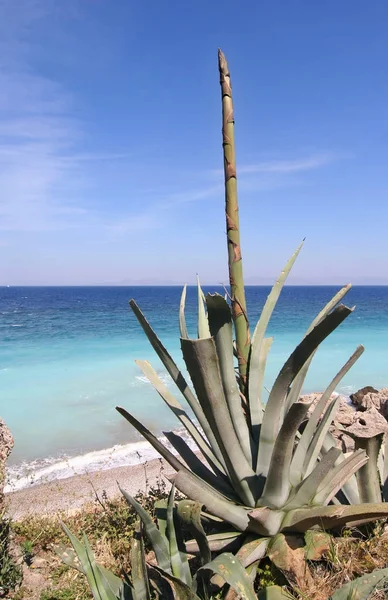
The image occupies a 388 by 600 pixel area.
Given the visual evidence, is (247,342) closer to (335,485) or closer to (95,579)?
(335,485)

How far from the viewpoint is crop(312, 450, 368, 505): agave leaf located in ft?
7.68

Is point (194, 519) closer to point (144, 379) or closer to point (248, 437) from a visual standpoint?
point (248, 437)

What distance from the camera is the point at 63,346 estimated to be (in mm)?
28016

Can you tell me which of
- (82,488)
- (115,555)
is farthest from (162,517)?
(82,488)

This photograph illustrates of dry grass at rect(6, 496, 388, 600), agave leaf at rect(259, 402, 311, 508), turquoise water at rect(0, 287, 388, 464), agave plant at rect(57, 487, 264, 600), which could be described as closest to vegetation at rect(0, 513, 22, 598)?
dry grass at rect(6, 496, 388, 600)

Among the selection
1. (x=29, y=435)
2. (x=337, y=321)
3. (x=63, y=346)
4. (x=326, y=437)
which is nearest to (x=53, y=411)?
(x=29, y=435)

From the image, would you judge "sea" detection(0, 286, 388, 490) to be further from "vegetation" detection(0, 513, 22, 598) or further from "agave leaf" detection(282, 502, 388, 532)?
"agave leaf" detection(282, 502, 388, 532)

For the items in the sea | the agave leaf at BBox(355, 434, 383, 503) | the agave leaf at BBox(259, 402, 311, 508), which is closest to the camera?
the agave leaf at BBox(259, 402, 311, 508)

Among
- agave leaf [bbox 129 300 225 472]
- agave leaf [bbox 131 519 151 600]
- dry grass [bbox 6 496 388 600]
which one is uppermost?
agave leaf [bbox 129 300 225 472]

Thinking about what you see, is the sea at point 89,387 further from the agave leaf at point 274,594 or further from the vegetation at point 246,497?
the agave leaf at point 274,594

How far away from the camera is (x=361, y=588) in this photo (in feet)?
6.32

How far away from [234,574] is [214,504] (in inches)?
16.3

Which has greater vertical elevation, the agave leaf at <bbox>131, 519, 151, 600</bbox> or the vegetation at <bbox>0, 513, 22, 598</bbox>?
the agave leaf at <bbox>131, 519, 151, 600</bbox>

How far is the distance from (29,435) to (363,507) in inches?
401
